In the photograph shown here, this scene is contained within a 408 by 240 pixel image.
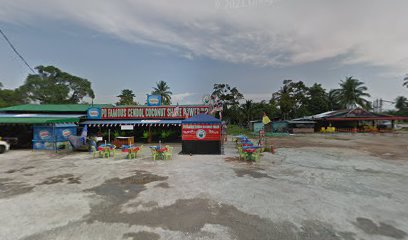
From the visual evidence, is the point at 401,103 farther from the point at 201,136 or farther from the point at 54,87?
the point at 54,87

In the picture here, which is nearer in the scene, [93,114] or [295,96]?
[93,114]

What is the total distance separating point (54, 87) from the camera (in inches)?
1560

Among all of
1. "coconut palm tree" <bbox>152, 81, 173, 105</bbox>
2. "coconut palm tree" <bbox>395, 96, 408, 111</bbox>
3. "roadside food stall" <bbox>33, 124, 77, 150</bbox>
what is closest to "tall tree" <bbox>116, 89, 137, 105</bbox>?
"coconut palm tree" <bbox>152, 81, 173, 105</bbox>

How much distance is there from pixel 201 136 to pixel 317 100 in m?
50.0

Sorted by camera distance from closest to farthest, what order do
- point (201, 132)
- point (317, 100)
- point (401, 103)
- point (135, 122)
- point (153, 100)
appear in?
point (201, 132) → point (135, 122) → point (153, 100) → point (317, 100) → point (401, 103)

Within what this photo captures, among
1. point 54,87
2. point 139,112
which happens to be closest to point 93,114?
point 139,112

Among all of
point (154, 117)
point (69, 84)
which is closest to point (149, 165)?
point (154, 117)

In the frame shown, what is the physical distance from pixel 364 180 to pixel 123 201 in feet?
27.8

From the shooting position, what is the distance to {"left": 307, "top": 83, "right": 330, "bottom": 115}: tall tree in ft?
165

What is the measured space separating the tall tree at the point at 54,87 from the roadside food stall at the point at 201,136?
41.8 meters

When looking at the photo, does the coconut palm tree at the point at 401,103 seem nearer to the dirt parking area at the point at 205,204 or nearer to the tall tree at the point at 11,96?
the dirt parking area at the point at 205,204

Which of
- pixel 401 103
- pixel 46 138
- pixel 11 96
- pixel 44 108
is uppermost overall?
pixel 401 103

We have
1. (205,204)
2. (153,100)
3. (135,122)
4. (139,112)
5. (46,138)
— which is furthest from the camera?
(153,100)

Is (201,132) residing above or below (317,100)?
below
